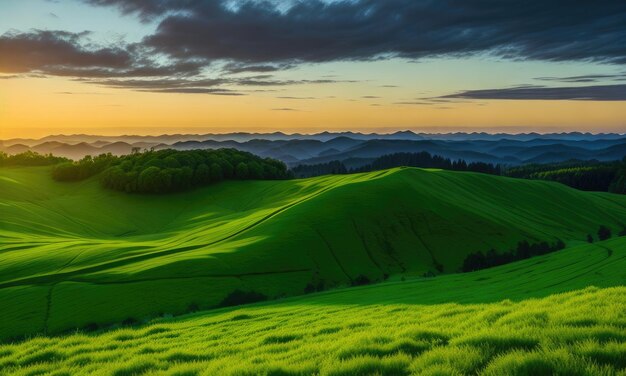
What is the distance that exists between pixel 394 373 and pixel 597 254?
231ft

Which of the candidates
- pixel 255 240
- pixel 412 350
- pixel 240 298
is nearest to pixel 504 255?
pixel 255 240

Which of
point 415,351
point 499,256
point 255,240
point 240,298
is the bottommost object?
point 499,256

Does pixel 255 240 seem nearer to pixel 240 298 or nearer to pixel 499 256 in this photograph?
pixel 240 298

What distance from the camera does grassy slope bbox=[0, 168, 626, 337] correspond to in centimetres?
7550

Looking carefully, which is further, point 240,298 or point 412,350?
point 240,298

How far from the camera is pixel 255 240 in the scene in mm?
104062

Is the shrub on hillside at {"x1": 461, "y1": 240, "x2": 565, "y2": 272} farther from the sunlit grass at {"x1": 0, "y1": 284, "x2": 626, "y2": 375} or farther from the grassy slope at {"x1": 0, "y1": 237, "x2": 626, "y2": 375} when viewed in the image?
the sunlit grass at {"x1": 0, "y1": 284, "x2": 626, "y2": 375}

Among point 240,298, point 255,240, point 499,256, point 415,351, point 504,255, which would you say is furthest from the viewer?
point 504,255

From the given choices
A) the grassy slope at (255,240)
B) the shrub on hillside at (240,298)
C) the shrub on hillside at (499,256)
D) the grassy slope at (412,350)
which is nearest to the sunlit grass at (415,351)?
the grassy slope at (412,350)

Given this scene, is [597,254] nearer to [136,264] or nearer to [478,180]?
[136,264]

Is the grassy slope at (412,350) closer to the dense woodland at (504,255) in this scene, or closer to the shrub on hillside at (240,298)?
the shrub on hillside at (240,298)

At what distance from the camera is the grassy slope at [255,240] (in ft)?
248

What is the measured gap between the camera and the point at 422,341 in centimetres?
1314

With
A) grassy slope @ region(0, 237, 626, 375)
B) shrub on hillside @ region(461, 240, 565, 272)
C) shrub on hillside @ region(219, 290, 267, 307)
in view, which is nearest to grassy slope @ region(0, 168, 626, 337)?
shrub on hillside @ region(219, 290, 267, 307)
